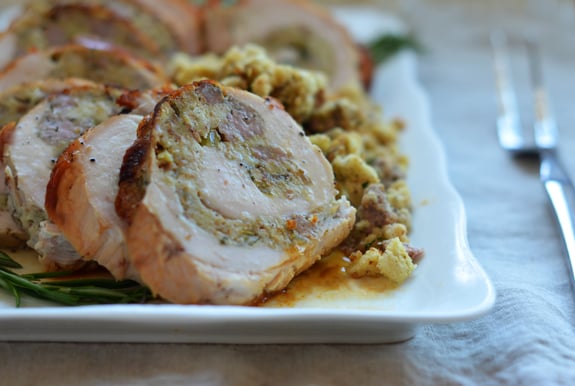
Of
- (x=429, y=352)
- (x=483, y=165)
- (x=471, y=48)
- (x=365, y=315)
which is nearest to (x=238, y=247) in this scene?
(x=365, y=315)

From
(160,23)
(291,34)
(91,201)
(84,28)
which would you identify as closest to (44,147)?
(91,201)

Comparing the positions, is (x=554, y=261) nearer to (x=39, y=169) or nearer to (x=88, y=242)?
(x=88, y=242)

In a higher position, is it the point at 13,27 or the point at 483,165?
the point at 13,27

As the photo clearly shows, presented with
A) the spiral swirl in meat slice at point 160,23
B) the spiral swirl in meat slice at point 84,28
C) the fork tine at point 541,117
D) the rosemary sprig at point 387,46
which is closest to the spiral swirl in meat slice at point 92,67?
the spiral swirl in meat slice at point 84,28

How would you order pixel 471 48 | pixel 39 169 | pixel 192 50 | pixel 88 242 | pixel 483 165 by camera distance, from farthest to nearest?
pixel 471 48 < pixel 192 50 < pixel 483 165 < pixel 39 169 < pixel 88 242

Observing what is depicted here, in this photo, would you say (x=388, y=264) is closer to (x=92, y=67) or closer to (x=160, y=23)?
(x=92, y=67)

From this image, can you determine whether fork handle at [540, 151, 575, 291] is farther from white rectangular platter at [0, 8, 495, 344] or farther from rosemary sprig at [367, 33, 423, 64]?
rosemary sprig at [367, 33, 423, 64]
